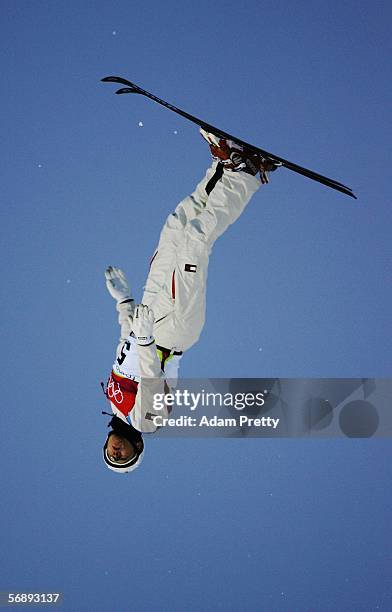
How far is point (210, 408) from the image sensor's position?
11.0 feet

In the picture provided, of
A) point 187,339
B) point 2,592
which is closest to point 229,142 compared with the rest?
point 187,339

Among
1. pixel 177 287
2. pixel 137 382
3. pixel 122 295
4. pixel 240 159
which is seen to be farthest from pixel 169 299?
pixel 240 159

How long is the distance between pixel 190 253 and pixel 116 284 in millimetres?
400

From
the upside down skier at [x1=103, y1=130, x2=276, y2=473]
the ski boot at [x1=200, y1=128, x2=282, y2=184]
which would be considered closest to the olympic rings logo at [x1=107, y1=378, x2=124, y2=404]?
the upside down skier at [x1=103, y1=130, x2=276, y2=473]

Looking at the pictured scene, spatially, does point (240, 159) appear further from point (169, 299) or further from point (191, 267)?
point (169, 299)

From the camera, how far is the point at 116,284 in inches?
122

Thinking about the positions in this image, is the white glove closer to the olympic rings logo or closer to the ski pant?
the ski pant

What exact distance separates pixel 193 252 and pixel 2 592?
194 centimetres

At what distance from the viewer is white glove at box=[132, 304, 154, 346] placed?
286 cm

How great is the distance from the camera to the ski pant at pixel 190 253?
9.34 feet

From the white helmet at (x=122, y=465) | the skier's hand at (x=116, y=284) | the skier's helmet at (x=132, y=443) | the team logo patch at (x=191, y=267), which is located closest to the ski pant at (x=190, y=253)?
the team logo patch at (x=191, y=267)

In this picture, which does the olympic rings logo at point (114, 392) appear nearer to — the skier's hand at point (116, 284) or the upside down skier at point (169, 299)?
the upside down skier at point (169, 299)

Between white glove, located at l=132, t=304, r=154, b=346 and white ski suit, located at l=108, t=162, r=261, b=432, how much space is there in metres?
0.04

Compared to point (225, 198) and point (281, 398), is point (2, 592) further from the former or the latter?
point (225, 198)
